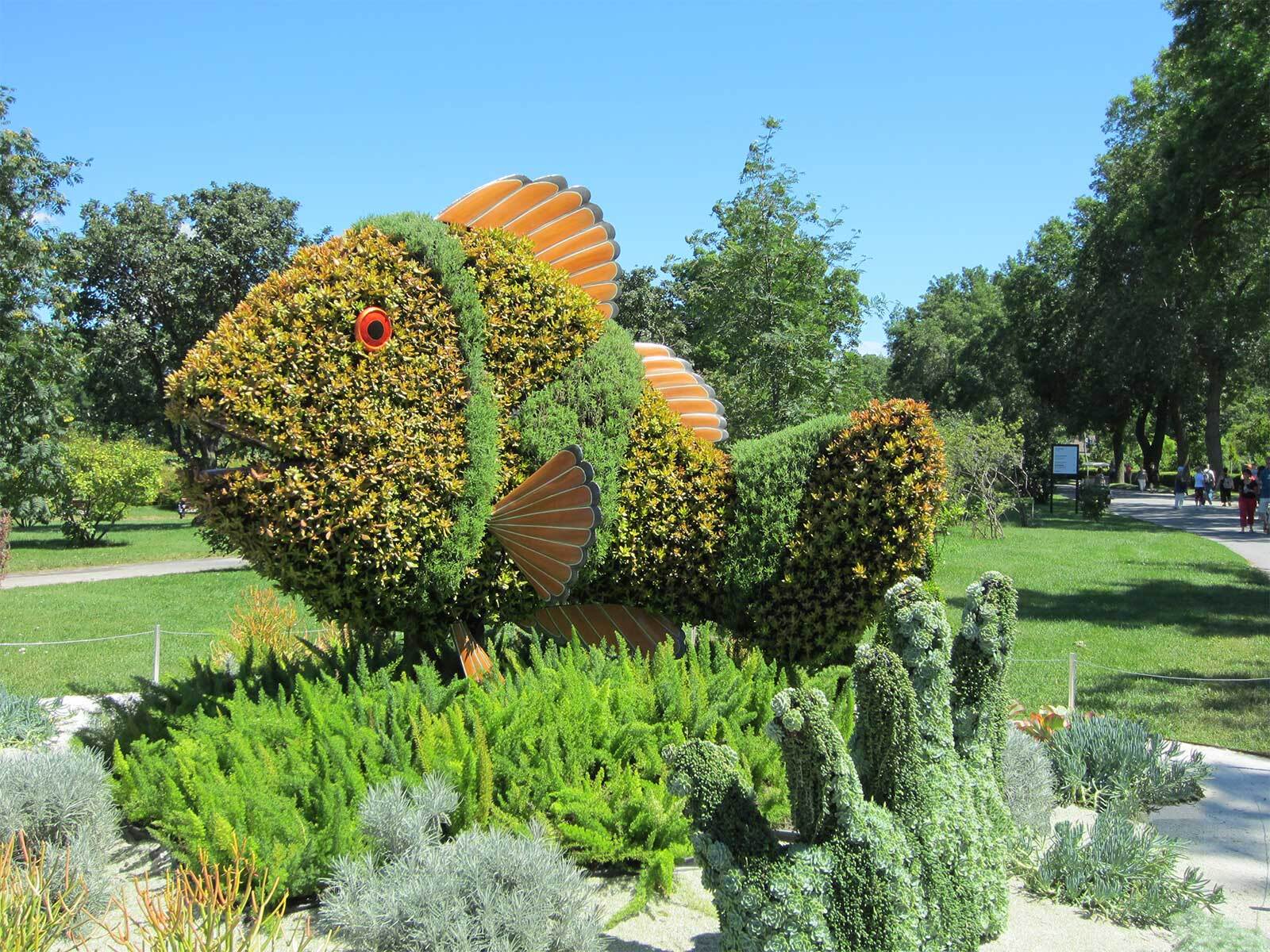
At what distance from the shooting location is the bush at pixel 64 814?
3.98 meters

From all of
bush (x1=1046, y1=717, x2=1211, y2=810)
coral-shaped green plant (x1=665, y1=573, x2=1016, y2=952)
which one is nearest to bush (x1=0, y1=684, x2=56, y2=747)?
coral-shaped green plant (x1=665, y1=573, x2=1016, y2=952)

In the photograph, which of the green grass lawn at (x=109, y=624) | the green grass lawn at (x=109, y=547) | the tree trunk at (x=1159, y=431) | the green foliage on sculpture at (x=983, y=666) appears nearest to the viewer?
the green foliage on sculpture at (x=983, y=666)

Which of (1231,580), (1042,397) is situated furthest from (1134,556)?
(1042,397)

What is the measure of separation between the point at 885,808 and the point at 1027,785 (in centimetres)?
181

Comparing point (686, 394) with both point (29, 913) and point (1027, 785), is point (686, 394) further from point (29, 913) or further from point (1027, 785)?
point (29, 913)

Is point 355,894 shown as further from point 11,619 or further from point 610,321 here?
point 11,619

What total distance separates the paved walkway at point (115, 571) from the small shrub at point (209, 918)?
555 inches

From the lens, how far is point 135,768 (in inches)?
173

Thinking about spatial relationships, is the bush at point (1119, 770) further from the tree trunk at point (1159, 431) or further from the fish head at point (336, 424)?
the tree trunk at point (1159, 431)

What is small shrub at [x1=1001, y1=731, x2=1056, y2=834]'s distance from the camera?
4.62 meters

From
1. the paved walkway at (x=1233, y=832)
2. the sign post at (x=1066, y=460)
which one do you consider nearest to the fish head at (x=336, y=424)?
the paved walkway at (x=1233, y=832)

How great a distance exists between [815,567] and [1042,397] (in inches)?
1563

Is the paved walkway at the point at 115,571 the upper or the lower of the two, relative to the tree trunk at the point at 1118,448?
lower

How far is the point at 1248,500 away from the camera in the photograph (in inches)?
926
